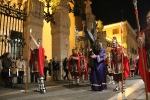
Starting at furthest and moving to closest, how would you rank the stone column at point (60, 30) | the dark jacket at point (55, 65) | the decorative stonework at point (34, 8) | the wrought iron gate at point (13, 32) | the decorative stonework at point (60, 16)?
1. the decorative stonework at point (60, 16)
2. the stone column at point (60, 30)
3. the dark jacket at point (55, 65)
4. the decorative stonework at point (34, 8)
5. the wrought iron gate at point (13, 32)

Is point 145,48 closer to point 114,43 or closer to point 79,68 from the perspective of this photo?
point 114,43

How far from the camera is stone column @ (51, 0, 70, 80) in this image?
13383 mm

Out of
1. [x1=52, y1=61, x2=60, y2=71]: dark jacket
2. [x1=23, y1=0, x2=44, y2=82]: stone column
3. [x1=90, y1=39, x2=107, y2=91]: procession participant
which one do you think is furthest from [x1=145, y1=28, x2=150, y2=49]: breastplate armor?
[x1=52, y1=61, x2=60, y2=71]: dark jacket

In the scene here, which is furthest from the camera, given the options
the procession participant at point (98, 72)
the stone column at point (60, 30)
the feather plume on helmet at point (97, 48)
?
the stone column at point (60, 30)

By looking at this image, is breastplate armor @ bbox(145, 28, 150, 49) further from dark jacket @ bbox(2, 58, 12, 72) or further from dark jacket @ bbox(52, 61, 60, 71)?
dark jacket @ bbox(52, 61, 60, 71)

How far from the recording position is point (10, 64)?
376 inches

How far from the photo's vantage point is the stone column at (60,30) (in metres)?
13.4

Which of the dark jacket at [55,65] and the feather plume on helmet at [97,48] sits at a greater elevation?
the feather plume on helmet at [97,48]

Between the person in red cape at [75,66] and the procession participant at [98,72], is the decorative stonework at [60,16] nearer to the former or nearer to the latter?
the person in red cape at [75,66]

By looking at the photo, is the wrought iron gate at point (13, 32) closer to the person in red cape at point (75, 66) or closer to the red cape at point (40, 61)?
the person in red cape at point (75, 66)

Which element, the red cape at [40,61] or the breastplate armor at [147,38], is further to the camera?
the red cape at [40,61]

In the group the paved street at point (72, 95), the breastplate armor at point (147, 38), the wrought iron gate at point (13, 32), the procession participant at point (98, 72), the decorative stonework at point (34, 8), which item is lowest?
the paved street at point (72, 95)

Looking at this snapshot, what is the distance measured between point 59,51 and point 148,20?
9.09 m

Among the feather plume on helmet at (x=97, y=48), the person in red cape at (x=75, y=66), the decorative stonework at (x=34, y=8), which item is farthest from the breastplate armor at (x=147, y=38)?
the decorative stonework at (x=34, y=8)
